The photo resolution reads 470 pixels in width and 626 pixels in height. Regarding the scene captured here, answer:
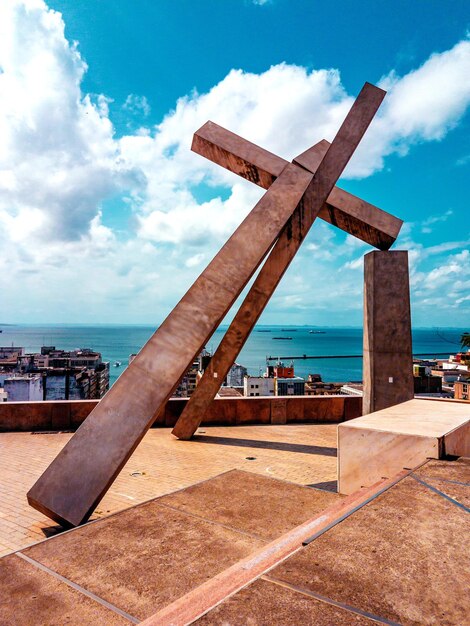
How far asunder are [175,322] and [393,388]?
7354 millimetres

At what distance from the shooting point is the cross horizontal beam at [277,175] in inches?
408

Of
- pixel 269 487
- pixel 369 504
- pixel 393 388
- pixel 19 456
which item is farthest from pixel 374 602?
pixel 393 388

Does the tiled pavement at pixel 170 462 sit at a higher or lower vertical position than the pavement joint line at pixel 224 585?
lower

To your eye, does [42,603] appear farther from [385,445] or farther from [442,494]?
[385,445]

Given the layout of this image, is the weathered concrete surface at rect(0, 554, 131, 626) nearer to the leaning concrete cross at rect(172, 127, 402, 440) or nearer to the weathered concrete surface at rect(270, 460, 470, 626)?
the weathered concrete surface at rect(270, 460, 470, 626)

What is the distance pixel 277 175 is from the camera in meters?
10.2

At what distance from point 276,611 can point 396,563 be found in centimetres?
84

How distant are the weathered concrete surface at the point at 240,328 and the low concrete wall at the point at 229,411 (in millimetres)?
1621

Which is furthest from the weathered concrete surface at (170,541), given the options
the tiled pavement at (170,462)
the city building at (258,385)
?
the city building at (258,385)

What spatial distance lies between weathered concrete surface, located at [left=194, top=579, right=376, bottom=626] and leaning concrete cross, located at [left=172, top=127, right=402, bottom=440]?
8.32 meters

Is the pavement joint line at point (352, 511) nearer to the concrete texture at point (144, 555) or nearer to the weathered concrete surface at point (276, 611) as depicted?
the weathered concrete surface at point (276, 611)

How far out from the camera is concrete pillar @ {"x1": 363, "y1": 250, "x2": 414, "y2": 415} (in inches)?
463

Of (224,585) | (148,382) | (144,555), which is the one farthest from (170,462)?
(224,585)

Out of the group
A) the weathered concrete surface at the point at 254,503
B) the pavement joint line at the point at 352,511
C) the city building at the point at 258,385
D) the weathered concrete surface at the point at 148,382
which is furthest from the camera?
the city building at the point at 258,385
